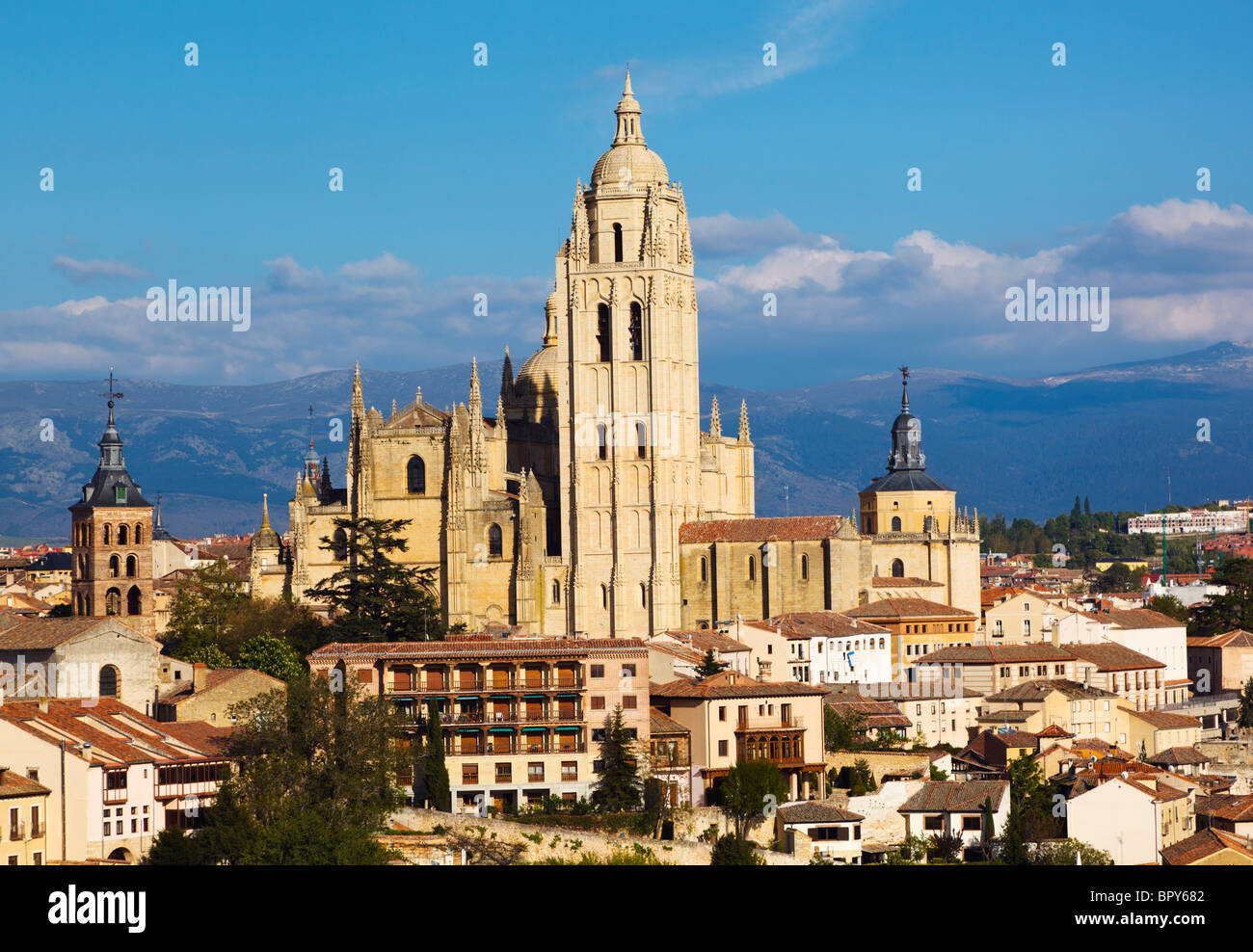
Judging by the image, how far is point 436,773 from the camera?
55156 mm

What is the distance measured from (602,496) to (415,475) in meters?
7.76

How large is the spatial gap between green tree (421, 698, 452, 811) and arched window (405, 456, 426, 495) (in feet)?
113

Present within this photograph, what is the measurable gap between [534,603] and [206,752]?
116 ft

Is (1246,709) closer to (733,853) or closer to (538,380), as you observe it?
(538,380)

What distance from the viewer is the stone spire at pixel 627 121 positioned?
95.5 meters

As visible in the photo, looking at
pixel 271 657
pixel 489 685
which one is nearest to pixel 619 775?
pixel 489 685

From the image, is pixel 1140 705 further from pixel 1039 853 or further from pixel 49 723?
pixel 49 723

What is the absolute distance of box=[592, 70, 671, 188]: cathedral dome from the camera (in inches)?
3698

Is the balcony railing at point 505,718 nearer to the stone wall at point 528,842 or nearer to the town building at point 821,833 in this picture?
the town building at point 821,833

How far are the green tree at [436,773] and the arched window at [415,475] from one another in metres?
34.3

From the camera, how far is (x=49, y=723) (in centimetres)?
5197

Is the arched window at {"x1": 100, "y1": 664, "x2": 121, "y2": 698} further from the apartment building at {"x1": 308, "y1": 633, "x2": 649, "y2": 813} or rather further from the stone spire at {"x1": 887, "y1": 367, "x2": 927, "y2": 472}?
the stone spire at {"x1": 887, "y1": 367, "x2": 927, "y2": 472}

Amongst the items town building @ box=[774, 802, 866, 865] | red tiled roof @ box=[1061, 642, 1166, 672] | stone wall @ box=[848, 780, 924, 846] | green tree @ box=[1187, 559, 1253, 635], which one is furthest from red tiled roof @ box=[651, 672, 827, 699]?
green tree @ box=[1187, 559, 1253, 635]
